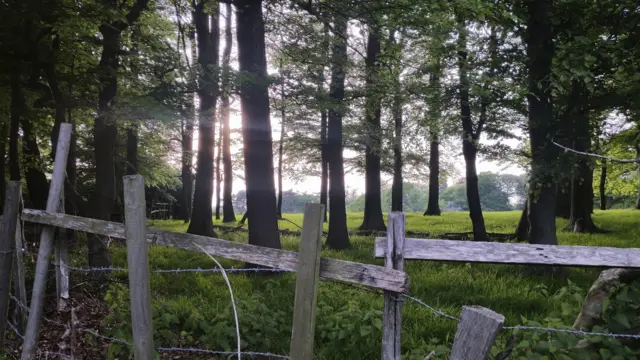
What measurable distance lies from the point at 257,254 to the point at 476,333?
4.81ft

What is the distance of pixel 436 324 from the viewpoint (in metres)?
4.96

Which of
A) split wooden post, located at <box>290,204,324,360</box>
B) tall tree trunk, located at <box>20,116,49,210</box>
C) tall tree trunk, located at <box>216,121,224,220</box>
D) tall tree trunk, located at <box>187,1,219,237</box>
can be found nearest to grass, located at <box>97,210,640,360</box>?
split wooden post, located at <box>290,204,324,360</box>

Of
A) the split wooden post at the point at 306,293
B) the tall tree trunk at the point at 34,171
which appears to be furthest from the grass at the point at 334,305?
the tall tree trunk at the point at 34,171

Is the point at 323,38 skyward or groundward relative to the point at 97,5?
skyward

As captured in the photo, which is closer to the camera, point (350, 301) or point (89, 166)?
point (350, 301)

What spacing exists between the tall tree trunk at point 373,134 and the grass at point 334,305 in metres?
4.61

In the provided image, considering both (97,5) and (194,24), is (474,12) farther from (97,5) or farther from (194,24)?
(194,24)

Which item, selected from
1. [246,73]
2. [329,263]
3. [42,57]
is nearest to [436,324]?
[329,263]

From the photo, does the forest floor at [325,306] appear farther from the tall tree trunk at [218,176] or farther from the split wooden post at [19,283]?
the tall tree trunk at [218,176]

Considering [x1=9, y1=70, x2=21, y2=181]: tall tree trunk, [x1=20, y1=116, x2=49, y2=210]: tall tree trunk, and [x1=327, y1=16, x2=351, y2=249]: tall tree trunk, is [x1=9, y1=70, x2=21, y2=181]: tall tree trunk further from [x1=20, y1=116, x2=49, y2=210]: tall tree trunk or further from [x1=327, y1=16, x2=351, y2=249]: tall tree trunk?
[x1=327, y1=16, x2=351, y2=249]: tall tree trunk

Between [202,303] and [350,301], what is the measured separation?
2.11m

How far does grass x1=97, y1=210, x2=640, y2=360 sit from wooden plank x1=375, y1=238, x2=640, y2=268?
181 centimetres

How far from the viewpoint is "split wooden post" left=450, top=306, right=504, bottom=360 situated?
5.85 feet

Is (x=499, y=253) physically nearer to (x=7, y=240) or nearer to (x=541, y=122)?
(x=7, y=240)
